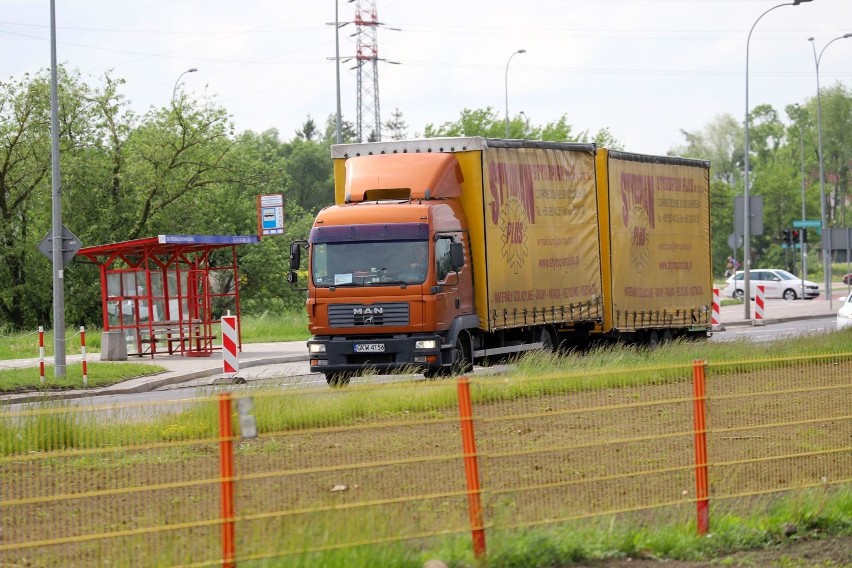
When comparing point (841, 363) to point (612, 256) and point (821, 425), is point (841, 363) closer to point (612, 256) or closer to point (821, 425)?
point (821, 425)

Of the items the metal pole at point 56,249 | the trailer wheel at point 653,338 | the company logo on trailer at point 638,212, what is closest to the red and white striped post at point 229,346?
the metal pole at point 56,249

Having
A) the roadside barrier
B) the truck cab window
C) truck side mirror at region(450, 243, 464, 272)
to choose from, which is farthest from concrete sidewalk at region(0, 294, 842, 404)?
the roadside barrier

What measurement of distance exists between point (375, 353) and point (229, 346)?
3500 millimetres

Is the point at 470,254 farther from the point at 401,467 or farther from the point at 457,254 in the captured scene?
the point at 401,467

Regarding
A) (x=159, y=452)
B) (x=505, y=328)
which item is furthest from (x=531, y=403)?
(x=505, y=328)

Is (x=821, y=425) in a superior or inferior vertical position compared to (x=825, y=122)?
inferior

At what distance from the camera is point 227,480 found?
7031 millimetres

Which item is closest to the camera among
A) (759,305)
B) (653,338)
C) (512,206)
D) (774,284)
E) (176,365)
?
(512,206)

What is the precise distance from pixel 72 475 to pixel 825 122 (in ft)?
342

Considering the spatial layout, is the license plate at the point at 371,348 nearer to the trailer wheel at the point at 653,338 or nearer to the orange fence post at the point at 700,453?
the trailer wheel at the point at 653,338

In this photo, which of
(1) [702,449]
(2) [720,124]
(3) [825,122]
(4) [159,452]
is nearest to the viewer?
(1) [702,449]

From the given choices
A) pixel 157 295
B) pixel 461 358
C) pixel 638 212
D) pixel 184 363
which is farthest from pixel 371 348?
pixel 157 295

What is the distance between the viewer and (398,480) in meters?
9.60

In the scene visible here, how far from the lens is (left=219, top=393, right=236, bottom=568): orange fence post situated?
6934 mm
